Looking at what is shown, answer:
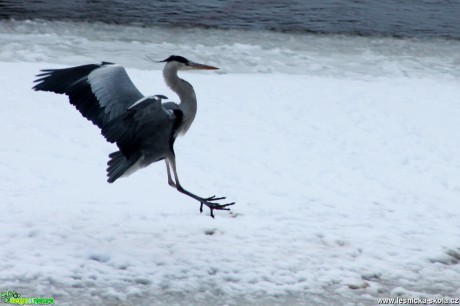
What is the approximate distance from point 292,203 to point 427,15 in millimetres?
9733

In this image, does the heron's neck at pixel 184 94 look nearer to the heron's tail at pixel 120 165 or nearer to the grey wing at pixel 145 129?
the grey wing at pixel 145 129

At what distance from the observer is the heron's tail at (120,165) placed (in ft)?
18.3

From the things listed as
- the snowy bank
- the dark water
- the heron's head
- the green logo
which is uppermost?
the dark water

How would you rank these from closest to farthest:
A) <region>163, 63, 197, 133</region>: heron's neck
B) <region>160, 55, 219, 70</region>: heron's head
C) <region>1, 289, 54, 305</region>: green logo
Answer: <region>1, 289, 54, 305</region>: green logo < <region>163, 63, 197, 133</region>: heron's neck < <region>160, 55, 219, 70</region>: heron's head

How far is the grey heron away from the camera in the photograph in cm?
553

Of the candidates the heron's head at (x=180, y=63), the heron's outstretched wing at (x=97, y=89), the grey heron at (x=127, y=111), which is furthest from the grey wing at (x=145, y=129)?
the heron's head at (x=180, y=63)

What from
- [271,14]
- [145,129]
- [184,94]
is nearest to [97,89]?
[145,129]

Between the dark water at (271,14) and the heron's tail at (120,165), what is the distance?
8.19 metres

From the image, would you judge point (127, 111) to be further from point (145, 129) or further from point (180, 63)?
point (180, 63)

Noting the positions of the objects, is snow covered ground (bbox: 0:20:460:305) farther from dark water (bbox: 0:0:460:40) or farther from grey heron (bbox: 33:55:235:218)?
dark water (bbox: 0:0:460:40)

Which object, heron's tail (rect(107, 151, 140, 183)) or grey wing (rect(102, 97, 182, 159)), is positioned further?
heron's tail (rect(107, 151, 140, 183))

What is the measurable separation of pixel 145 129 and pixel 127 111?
0.85 ft

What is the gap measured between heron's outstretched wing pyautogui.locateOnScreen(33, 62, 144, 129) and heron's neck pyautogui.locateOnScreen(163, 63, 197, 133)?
0.26 m

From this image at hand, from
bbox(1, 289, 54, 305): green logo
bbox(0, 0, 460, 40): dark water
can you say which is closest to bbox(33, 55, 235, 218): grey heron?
bbox(1, 289, 54, 305): green logo
